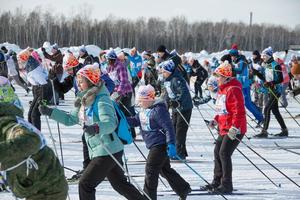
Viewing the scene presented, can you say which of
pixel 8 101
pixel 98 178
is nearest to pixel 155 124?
pixel 98 178

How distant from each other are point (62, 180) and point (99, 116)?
4.52 feet

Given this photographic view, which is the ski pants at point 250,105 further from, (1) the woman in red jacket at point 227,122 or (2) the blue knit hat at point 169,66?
(1) the woman in red jacket at point 227,122

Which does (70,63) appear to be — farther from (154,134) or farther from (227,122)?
(154,134)

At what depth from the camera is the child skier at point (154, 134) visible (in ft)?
19.3

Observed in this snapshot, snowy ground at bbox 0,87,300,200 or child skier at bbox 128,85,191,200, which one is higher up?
child skier at bbox 128,85,191,200

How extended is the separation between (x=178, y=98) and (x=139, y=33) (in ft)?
195

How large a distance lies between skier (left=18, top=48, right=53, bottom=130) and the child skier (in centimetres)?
401

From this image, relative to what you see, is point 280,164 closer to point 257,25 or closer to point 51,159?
point 51,159

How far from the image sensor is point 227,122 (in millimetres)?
6957

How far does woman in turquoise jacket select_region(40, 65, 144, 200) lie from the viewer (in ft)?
16.9

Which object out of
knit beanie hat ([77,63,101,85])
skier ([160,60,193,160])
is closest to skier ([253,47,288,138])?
skier ([160,60,193,160])

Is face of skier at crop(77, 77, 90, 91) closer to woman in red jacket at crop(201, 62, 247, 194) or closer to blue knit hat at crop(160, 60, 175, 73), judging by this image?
woman in red jacket at crop(201, 62, 247, 194)

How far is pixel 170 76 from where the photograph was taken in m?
8.93

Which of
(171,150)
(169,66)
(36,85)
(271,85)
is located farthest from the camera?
(271,85)
